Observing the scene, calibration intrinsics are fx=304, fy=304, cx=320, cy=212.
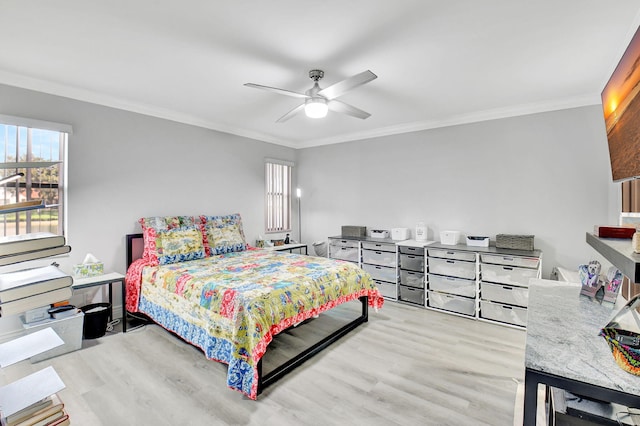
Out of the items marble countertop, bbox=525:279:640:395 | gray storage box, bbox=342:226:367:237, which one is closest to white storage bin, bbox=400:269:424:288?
gray storage box, bbox=342:226:367:237

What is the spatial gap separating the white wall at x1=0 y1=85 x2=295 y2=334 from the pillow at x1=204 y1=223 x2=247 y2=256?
51 cm

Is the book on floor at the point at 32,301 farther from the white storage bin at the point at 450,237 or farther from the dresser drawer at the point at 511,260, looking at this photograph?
the white storage bin at the point at 450,237

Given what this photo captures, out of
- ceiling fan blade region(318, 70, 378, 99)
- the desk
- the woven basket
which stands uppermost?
ceiling fan blade region(318, 70, 378, 99)

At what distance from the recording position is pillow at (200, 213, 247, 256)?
4.07 m

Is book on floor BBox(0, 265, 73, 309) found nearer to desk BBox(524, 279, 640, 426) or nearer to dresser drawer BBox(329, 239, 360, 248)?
desk BBox(524, 279, 640, 426)

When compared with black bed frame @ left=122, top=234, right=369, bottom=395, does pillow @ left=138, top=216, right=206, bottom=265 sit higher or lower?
higher

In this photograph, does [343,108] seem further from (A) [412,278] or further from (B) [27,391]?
(B) [27,391]

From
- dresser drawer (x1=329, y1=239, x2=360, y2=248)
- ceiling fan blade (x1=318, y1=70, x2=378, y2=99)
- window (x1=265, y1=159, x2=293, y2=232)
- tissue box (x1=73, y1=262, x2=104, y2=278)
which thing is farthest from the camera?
window (x1=265, y1=159, x2=293, y2=232)

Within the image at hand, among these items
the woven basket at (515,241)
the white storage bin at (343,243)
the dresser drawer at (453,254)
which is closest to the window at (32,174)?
the white storage bin at (343,243)

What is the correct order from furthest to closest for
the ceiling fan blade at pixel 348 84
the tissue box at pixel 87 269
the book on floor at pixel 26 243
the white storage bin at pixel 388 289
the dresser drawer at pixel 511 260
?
the white storage bin at pixel 388 289
the dresser drawer at pixel 511 260
the tissue box at pixel 87 269
the ceiling fan blade at pixel 348 84
the book on floor at pixel 26 243

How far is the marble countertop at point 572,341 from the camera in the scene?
1.03 m

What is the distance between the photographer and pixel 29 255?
0.87 metres

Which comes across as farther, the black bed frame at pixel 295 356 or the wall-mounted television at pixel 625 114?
the black bed frame at pixel 295 356

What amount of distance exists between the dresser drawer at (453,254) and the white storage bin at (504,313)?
53cm
